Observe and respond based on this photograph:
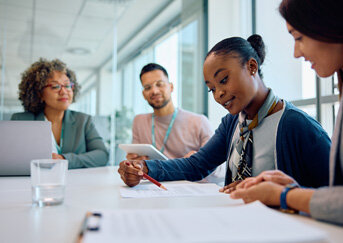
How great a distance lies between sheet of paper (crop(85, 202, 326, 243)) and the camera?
0.45 m

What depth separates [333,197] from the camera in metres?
0.61

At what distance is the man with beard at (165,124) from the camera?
2244mm

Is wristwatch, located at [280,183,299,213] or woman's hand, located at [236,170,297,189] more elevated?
woman's hand, located at [236,170,297,189]

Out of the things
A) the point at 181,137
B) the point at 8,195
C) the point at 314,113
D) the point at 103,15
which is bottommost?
the point at 8,195

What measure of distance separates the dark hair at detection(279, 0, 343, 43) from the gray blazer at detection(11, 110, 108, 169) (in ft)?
5.05

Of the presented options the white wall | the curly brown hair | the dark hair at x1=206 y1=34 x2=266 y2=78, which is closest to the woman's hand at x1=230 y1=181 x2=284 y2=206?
the dark hair at x1=206 y1=34 x2=266 y2=78

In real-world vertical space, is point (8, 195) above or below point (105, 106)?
below

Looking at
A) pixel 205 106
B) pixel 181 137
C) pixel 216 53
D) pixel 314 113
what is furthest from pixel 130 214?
pixel 205 106

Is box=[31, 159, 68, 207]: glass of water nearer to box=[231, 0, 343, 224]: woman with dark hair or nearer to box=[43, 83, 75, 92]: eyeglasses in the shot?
box=[231, 0, 343, 224]: woman with dark hair

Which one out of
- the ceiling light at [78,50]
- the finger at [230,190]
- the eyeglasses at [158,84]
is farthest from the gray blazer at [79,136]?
the ceiling light at [78,50]

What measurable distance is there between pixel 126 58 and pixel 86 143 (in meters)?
2.26

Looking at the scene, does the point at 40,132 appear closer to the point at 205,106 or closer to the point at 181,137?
the point at 181,137

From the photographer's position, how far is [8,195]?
101cm

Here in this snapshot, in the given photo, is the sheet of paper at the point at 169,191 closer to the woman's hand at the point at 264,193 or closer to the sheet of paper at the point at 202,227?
the woman's hand at the point at 264,193
